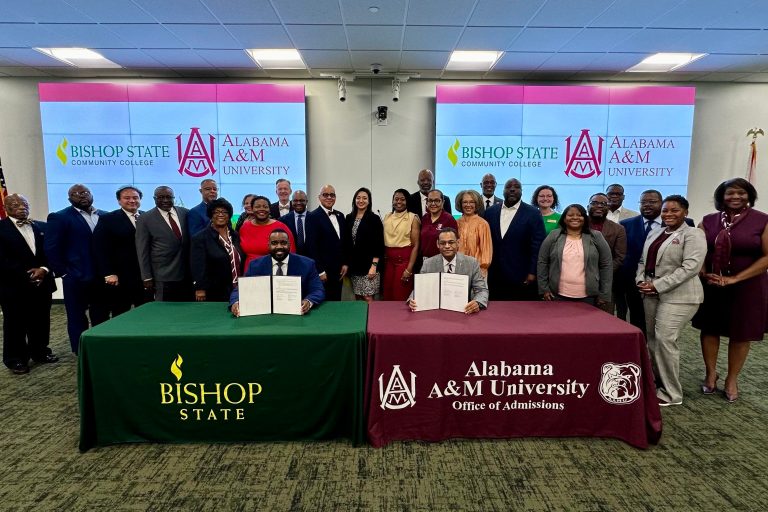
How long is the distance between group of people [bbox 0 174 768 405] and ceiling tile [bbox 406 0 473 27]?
1.74 m

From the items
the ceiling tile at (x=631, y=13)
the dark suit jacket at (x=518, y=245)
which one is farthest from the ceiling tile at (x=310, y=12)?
the ceiling tile at (x=631, y=13)

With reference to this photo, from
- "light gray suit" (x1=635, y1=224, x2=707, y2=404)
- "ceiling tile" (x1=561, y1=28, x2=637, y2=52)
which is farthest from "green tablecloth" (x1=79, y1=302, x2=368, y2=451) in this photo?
"ceiling tile" (x1=561, y1=28, x2=637, y2=52)

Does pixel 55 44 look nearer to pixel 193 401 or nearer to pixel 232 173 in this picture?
pixel 232 173

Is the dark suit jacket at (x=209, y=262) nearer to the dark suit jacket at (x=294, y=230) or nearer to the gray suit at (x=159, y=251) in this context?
the gray suit at (x=159, y=251)

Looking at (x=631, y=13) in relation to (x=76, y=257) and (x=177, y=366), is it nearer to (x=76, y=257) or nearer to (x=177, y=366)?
(x=177, y=366)

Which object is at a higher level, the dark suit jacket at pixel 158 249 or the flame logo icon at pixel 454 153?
the flame logo icon at pixel 454 153

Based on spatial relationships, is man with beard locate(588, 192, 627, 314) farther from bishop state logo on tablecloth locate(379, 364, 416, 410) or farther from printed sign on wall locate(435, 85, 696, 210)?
printed sign on wall locate(435, 85, 696, 210)

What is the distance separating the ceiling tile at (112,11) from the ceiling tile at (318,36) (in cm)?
141

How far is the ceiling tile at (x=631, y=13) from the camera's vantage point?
3.84 meters

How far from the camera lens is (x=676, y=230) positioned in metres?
2.87

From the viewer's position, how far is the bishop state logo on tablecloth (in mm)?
2305

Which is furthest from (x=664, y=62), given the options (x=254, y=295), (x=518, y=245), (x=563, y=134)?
(x=254, y=295)

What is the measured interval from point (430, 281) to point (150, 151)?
16.8 feet

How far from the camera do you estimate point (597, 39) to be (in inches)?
185
